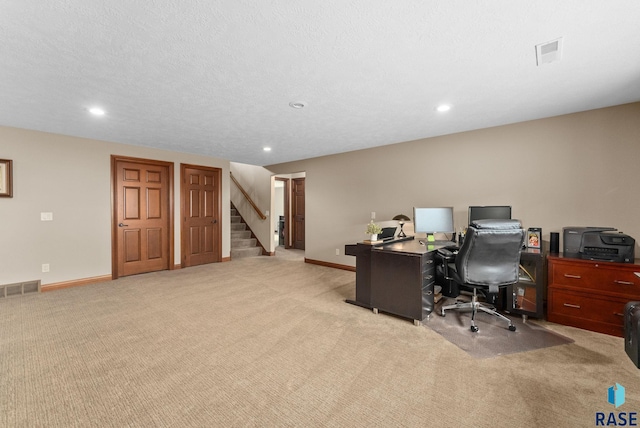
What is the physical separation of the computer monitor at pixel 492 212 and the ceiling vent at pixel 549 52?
1861 mm

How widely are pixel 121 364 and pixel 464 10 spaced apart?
11.5ft

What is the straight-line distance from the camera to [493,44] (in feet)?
6.37

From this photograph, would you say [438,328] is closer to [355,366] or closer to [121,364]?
[355,366]

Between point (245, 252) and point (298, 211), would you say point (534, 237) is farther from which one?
point (298, 211)

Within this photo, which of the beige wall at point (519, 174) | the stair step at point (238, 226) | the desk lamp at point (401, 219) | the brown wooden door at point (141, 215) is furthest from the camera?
the stair step at point (238, 226)

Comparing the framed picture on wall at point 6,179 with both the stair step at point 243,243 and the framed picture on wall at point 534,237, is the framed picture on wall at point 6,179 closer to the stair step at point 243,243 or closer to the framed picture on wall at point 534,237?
the stair step at point 243,243

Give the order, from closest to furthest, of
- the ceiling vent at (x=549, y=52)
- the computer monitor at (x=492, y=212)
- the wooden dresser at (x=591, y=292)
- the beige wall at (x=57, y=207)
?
the ceiling vent at (x=549, y=52) < the wooden dresser at (x=591, y=292) < the computer monitor at (x=492, y=212) < the beige wall at (x=57, y=207)

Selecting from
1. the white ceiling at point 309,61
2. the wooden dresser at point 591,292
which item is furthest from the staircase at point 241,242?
the wooden dresser at point 591,292

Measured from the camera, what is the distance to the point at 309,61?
2.16m

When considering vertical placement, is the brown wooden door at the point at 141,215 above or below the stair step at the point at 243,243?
above

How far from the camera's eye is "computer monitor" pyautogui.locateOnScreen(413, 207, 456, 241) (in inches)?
153

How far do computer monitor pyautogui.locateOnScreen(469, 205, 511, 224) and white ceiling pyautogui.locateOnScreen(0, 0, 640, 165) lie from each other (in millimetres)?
1155

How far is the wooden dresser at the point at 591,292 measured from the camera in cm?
268
